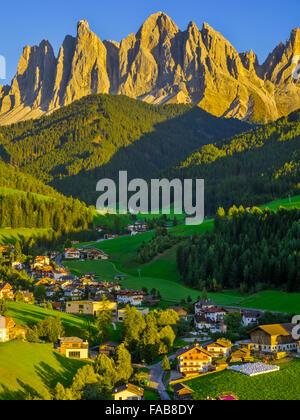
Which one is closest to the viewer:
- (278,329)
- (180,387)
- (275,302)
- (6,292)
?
(180,387)

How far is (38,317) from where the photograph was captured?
72.2 metres

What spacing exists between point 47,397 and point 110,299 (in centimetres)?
4401

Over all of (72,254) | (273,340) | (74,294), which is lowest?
(273,340)

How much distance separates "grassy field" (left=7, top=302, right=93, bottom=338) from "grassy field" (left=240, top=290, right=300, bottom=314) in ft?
82.9

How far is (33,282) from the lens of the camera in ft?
341

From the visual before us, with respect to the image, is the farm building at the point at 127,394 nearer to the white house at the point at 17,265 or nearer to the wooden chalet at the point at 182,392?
the wooden chalet at the point at 182,392

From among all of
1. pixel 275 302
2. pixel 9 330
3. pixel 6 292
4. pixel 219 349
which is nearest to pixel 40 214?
pixel 6 292

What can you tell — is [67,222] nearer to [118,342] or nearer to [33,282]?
[33,282]

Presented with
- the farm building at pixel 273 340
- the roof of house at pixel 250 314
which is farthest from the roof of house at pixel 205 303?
the farm building at pixel 273 340

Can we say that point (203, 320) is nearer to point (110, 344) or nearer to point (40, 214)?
point (110, 344)

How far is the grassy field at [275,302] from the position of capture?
8478 cm

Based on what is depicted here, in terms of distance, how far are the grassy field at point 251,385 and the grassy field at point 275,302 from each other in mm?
26093

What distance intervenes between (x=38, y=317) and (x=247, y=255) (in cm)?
4926

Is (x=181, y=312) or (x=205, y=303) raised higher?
(x=205, y=303)
